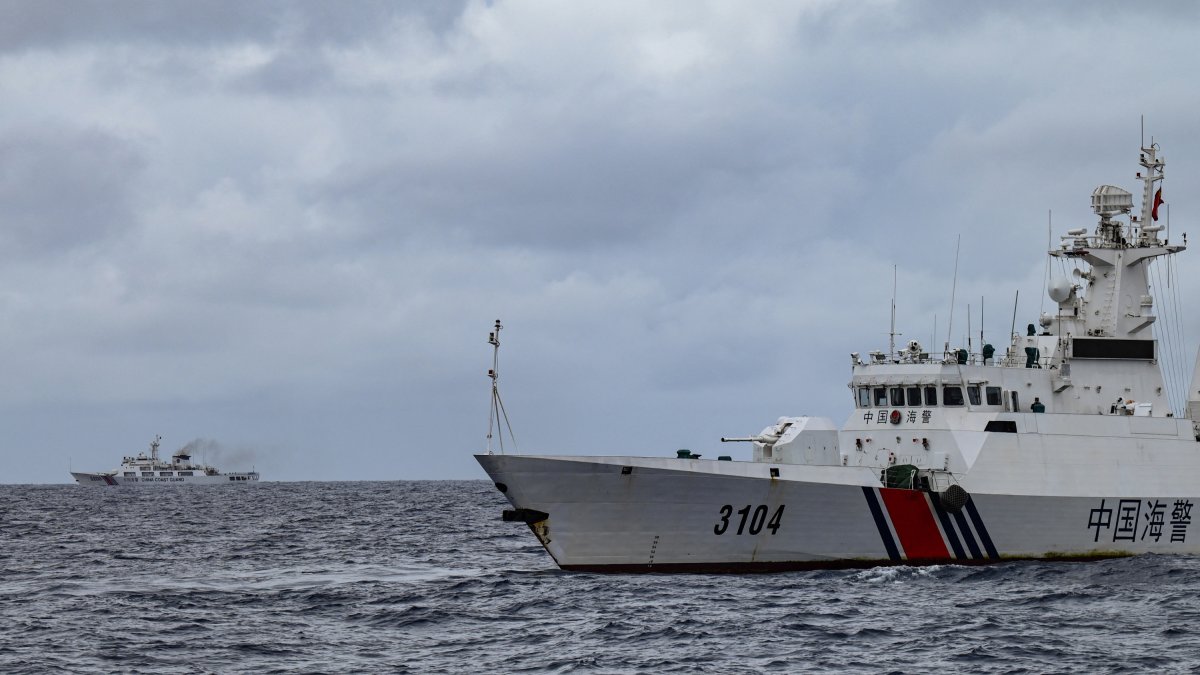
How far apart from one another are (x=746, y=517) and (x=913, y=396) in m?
5.70

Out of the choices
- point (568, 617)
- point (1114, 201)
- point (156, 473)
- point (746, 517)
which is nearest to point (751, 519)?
point (746, 517)

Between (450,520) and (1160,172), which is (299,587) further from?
(450,520)

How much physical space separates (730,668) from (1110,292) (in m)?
19.4

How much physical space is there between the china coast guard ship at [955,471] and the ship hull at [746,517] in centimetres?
3

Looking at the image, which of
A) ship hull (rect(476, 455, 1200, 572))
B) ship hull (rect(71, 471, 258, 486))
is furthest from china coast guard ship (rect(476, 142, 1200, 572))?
ship hull (rect(71, 471, 258, 486))

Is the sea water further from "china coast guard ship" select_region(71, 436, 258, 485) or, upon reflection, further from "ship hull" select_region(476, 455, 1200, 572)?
"china coast guard ship" select_region(71, 436, 258, 485)

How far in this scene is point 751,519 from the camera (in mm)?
27797

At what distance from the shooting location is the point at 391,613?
23750 millimetres

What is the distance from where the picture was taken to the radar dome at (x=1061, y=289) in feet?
110

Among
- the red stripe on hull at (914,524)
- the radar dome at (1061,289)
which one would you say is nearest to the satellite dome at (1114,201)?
the radar dome at (1061,289)

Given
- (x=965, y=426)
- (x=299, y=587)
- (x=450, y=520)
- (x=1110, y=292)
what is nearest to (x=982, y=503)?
(x=965, y=426)

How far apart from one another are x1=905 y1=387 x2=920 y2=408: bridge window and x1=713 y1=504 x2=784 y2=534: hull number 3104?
195 inches

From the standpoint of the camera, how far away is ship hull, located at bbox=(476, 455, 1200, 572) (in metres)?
27.0

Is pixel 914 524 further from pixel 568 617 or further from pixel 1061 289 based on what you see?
pixel 568 617
